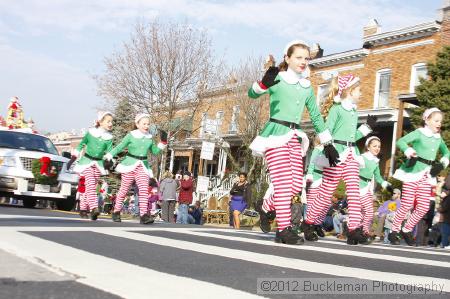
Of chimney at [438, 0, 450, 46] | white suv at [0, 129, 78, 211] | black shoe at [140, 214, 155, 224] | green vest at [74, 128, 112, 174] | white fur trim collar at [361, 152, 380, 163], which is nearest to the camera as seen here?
black shoe at [140, 214, 155, 224]

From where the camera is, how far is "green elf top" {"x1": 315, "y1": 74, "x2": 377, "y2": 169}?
7.05 metres

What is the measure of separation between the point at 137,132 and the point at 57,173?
5916 mm

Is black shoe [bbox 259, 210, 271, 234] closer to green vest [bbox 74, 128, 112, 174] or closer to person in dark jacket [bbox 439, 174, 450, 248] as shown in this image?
green vest [bbox 74, 128, 112, 174]

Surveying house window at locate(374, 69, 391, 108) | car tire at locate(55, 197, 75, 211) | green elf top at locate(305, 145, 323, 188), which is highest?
house window at locate(374, 69, 391, 108)

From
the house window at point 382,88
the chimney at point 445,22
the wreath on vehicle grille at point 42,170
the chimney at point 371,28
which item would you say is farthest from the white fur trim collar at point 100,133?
the chimney at point 371,28

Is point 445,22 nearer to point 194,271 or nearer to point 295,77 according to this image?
point 295,77

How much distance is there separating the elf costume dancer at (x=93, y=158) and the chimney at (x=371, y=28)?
19549mm

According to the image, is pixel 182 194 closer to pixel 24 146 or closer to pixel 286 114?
pixel 24 146

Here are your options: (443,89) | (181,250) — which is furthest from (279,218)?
(443,89)

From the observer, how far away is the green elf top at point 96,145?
10148 millimetres

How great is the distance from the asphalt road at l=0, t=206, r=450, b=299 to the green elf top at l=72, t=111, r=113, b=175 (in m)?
5.42

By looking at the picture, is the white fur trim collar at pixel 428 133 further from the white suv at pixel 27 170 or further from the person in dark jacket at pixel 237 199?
the white suv at pixel 27 170

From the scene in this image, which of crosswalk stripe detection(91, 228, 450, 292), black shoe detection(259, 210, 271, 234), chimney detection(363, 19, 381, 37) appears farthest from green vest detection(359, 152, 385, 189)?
chimney detection(363, 19, 381, 37)

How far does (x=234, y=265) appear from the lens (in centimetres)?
352
